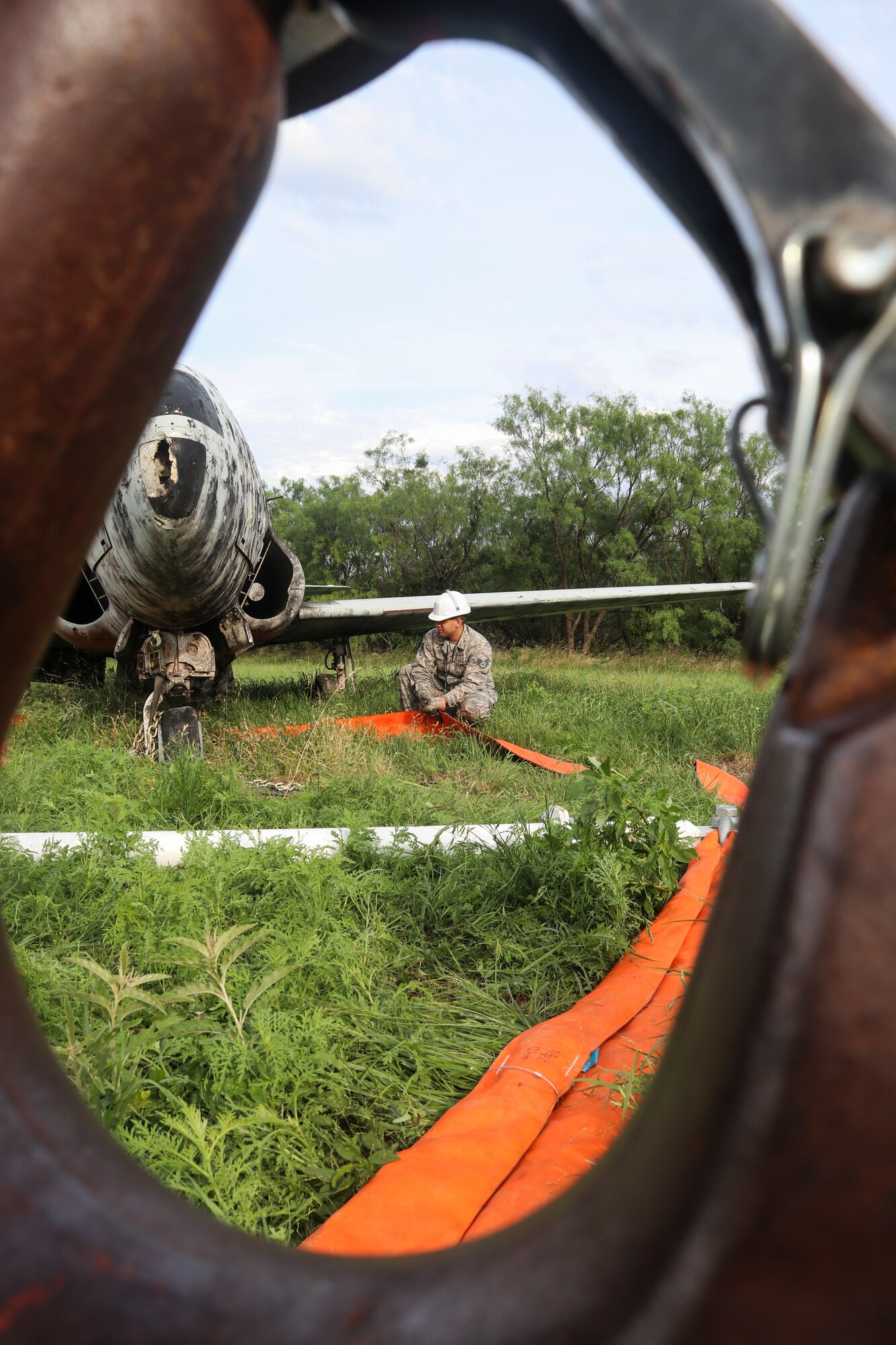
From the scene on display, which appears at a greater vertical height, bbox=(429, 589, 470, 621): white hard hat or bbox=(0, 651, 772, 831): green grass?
bbox=(429, 589, 470, 621): white hard hat

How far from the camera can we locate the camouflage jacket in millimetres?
7508

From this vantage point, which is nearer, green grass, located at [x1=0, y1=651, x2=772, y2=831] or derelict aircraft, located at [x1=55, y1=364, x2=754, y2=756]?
green grass, located at [x1=0, y1=651, x2=772, y2=831]

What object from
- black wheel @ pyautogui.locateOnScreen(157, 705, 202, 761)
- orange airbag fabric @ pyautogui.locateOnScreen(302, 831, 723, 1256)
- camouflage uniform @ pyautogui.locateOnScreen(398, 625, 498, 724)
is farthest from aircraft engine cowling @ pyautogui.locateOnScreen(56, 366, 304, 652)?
orange airbag fabric @ pyautogui.locateOnScreen(302, 831, 723, 1256)

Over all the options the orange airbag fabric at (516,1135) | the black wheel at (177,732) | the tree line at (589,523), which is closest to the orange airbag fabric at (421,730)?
the black wheel at (177,732)

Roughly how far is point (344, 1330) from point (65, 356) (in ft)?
1.64

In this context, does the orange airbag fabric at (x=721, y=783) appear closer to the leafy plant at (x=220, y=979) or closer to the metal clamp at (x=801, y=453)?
the leafy plant at (x=220, y=979)

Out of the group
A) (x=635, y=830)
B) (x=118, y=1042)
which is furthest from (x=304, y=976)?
(x=635, y=830)

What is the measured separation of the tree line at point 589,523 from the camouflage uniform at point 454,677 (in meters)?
14.5

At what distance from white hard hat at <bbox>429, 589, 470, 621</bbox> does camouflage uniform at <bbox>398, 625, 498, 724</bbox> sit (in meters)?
0.23

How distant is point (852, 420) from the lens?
36cm

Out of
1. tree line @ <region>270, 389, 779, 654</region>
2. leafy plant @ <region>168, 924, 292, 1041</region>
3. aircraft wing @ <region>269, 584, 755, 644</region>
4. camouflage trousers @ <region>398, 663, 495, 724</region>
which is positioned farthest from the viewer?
tree line @ <region>270, 389, 779, 654</region>

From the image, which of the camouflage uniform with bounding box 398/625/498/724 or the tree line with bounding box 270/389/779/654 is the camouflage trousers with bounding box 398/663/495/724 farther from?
the tree line with bounding box 270/389/779/654

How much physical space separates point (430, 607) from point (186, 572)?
3.88 metres

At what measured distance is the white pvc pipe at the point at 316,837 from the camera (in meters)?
3.19
